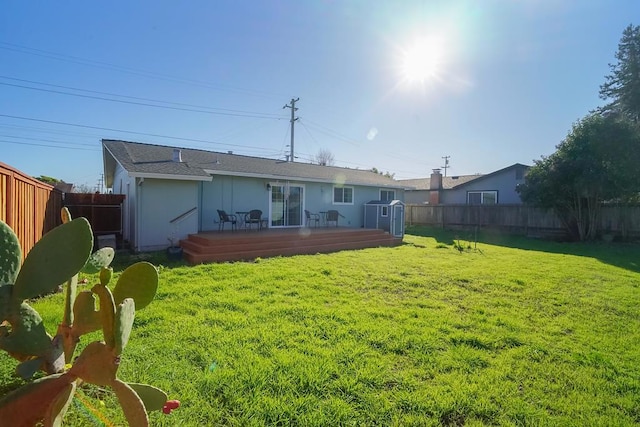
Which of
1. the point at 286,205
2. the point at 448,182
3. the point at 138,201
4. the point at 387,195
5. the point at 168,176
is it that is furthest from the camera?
the point at 448,182

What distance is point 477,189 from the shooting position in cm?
2136

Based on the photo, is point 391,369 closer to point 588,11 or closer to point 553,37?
point 588,11

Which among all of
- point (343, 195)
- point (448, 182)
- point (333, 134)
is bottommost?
point (343, 195)

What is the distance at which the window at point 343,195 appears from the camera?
1444 cm

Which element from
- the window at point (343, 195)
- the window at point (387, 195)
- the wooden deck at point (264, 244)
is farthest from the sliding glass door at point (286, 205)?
the window at point (387, 195)

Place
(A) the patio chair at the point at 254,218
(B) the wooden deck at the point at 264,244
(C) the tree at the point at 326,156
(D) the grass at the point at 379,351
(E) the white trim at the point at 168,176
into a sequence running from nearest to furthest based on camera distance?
(D) the grass at the point at 379,351, (B) the wooden deck at the point at 264,244, (E) the white trim at the point at 168,176, (A) the patio chair at the point at 254,218, (C) the tree at the point at 326,156

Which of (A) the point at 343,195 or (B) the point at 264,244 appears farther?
(A) the point at 343,195

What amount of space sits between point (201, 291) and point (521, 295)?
228 inches

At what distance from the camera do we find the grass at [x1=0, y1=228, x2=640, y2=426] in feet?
7.77

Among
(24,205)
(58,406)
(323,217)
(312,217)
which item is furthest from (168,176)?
(58,406)

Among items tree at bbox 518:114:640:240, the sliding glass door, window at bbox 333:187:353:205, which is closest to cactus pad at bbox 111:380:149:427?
the sliding glass door

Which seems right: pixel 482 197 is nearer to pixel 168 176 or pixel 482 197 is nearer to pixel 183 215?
pixel 183 215

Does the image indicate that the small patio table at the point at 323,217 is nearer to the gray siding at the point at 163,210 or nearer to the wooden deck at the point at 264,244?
the wooden deck at the point at 264,244

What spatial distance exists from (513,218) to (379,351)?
54.9 feet
